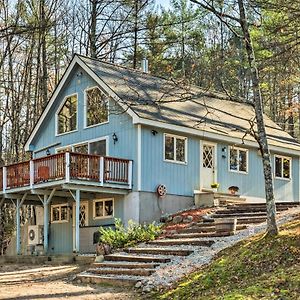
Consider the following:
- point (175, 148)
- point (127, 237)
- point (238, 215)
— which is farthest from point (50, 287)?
point (175, 148)

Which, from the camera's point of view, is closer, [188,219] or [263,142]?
[263,142]

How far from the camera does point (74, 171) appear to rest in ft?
58.6

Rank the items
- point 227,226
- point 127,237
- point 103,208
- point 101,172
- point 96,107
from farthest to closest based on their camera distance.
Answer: point 96,107, point 103,208, point 101,172, point 127,237, point 227,226

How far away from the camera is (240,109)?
26859mm

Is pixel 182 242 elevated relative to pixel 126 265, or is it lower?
elevated

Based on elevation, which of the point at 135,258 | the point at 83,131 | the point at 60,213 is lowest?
Result: the point at 135,258

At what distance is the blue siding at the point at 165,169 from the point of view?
19.5 meters

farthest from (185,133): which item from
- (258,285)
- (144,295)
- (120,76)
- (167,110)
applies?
(258,285)

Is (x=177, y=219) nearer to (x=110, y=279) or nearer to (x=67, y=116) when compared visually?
(x=110, y=279)

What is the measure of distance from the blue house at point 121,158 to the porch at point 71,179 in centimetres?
3

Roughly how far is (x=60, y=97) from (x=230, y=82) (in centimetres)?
1392

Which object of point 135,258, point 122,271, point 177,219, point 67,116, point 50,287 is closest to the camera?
point 50,287

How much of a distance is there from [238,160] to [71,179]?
7898 mm

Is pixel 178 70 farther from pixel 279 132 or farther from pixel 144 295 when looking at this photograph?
pixel 144 295
